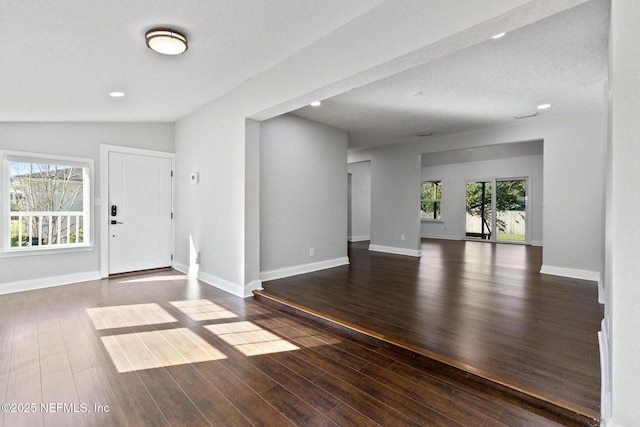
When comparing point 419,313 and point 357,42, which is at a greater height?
point 357,42

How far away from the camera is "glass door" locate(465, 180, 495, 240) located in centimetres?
994

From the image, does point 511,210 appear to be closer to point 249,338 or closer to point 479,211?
point 479,211

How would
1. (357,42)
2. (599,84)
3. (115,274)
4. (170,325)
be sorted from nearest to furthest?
(357,42) < (170,325) < (599,84) < (115,274)

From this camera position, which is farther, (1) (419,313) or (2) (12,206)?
(2) (12,206)

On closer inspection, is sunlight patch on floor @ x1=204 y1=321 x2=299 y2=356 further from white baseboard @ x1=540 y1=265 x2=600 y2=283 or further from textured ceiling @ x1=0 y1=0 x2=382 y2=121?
white baseboard @ x1=540 y1=265 x2=600 y2=283

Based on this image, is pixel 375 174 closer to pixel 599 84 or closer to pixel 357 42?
pixel 599 84

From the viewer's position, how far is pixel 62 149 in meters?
4.32

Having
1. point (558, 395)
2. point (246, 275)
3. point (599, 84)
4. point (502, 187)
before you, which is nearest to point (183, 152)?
point (246, 275)

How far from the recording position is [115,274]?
191 inches

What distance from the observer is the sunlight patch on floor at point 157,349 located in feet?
7.47

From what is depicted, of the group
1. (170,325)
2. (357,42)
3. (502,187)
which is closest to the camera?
(357,42)

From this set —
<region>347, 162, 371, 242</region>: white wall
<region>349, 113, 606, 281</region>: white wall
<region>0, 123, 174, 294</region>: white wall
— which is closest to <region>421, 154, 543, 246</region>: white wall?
<region>347, 162, 371, 242</region>: white wall

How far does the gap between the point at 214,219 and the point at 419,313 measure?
2.96 metres

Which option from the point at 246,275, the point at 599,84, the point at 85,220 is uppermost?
the point at 599,84
